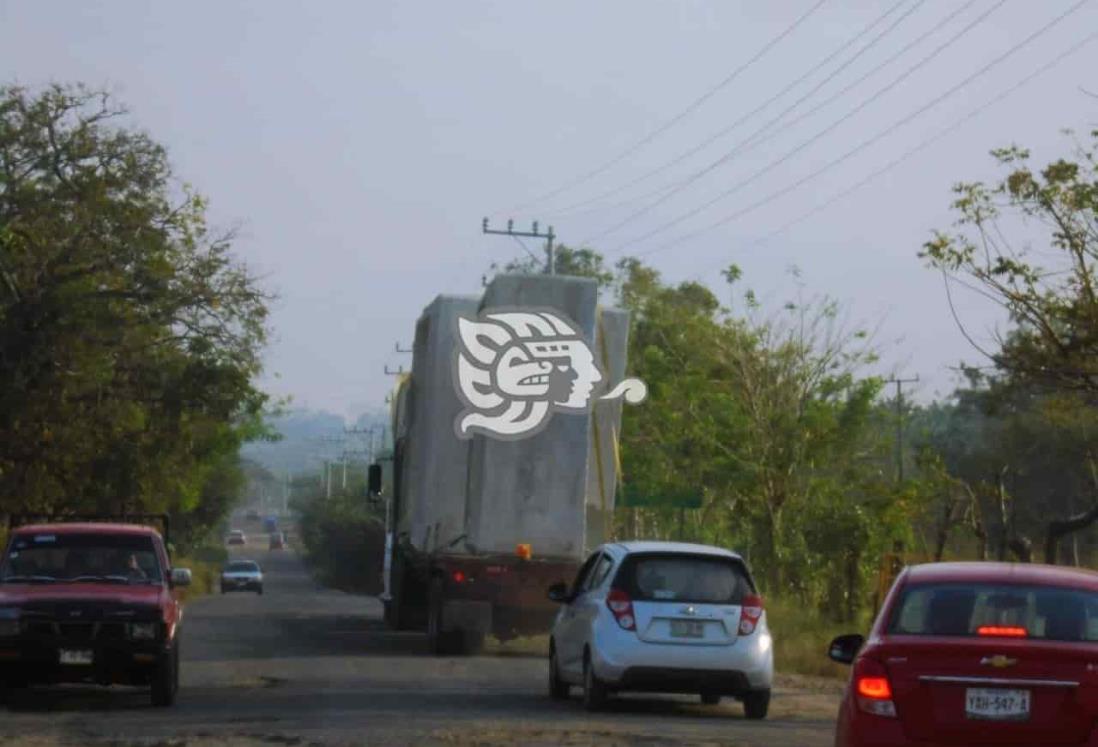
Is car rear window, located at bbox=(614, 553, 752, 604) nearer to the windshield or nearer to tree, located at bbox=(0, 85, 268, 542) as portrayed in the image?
the windshield

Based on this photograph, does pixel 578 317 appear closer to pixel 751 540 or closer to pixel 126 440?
pixel 751 540

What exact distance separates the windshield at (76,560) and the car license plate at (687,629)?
507cm

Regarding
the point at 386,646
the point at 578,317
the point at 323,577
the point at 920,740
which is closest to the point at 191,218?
the point at 386,646

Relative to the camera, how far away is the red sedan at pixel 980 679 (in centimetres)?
1082

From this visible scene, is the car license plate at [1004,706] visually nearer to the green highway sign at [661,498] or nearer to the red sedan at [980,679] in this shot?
the red sedan at [980,679]

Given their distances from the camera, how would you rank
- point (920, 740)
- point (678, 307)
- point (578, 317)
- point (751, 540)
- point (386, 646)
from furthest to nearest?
point (678, 307) → point (751, 540) → point (386, 646) → point (578, 317) → point (920, 740)

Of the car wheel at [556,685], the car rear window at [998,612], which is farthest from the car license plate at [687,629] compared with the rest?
the car rear window at [998,612]

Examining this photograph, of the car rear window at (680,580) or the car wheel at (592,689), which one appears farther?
the car rear window at (680,580)

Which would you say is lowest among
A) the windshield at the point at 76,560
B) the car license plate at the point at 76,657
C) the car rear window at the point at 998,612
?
the car license plate at the point at 76,657

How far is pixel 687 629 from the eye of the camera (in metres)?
18.2

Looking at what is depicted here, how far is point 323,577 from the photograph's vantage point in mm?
118875

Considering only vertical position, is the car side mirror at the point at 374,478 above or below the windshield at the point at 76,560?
above

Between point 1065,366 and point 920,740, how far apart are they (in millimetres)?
11151

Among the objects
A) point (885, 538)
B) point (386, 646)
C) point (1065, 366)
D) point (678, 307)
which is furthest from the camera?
point (678, 307)
